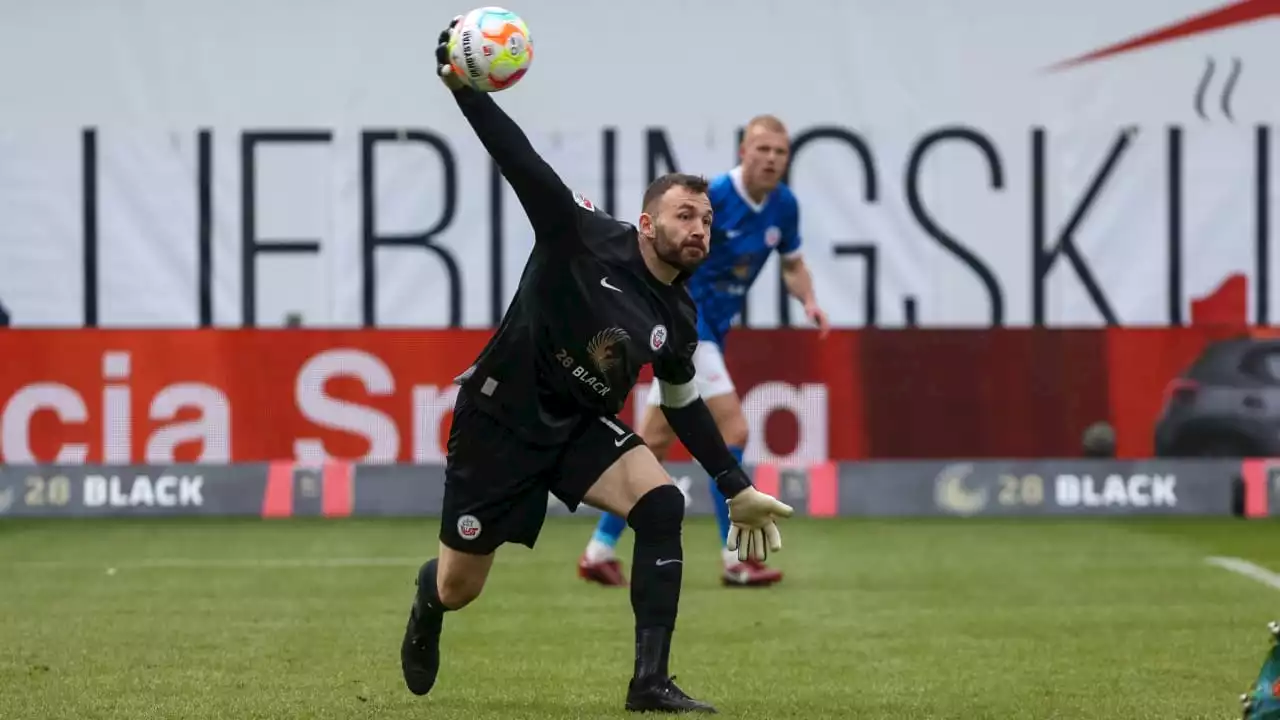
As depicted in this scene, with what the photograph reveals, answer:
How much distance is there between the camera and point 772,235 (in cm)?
1207

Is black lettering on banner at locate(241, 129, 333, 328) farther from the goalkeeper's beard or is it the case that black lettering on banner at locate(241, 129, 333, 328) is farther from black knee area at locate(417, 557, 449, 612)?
the goalkeeper's beard

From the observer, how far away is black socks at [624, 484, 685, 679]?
716 cm

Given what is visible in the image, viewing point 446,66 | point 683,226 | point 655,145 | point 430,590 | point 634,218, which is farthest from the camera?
point 634,218

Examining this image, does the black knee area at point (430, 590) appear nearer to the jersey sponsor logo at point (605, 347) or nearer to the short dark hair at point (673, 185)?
the jersey sponsor logo at point (605, 347)

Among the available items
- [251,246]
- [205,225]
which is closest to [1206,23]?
[251,246]

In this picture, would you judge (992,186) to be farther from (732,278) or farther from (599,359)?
(599,359)

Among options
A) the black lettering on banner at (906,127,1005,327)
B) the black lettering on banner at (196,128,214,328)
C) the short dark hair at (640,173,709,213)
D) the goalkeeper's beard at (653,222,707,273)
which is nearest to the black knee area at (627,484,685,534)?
the goalkeeper's beard at (653,222,707,273)

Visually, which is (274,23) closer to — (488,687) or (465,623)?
(465,623)

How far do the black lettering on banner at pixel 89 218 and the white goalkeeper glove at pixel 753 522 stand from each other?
10.9 metres

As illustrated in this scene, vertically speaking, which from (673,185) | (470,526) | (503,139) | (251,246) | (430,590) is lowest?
(430,590)

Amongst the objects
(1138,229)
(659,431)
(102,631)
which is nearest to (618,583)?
(659,431)

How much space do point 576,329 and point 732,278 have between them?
4783 millimetres

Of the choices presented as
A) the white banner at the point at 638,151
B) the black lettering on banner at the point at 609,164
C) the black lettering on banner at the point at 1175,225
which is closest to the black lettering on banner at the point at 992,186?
the white banner at the point at 638,151

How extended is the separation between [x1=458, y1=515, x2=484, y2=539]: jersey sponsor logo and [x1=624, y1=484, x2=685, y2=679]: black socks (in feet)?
1.60
